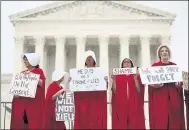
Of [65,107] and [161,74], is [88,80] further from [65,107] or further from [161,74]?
[161,74]

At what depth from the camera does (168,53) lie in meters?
10.9

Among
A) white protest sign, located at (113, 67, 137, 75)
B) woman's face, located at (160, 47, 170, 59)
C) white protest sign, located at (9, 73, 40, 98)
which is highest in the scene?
woman's face, located at (160, 47, 170, 59)

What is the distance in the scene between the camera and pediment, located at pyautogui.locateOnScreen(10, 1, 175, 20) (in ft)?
164

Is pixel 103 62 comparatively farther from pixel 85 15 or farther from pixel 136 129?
pixel 136 129

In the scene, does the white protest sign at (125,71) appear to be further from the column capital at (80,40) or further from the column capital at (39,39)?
the column capital at (39,39)

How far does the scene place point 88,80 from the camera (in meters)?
11.3

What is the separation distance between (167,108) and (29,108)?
379cm

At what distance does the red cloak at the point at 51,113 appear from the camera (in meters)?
11.6

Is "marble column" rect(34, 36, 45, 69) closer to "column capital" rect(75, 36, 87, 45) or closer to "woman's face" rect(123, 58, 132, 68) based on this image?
"column capital" rect(75, 36, 87, 45)

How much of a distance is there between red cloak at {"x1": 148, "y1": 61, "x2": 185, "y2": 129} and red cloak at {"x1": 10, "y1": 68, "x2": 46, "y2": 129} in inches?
124

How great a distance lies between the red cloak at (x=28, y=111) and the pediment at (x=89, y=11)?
40.2 meters

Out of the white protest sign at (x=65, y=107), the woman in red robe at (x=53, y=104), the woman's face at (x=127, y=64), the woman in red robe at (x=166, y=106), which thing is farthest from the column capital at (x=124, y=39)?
the woman in red robe at (x=166, y=106)

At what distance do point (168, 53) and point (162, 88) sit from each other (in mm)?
1013

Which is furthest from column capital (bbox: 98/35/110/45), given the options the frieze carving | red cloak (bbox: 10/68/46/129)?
red cloak (bbox: 10/68/46/129)
